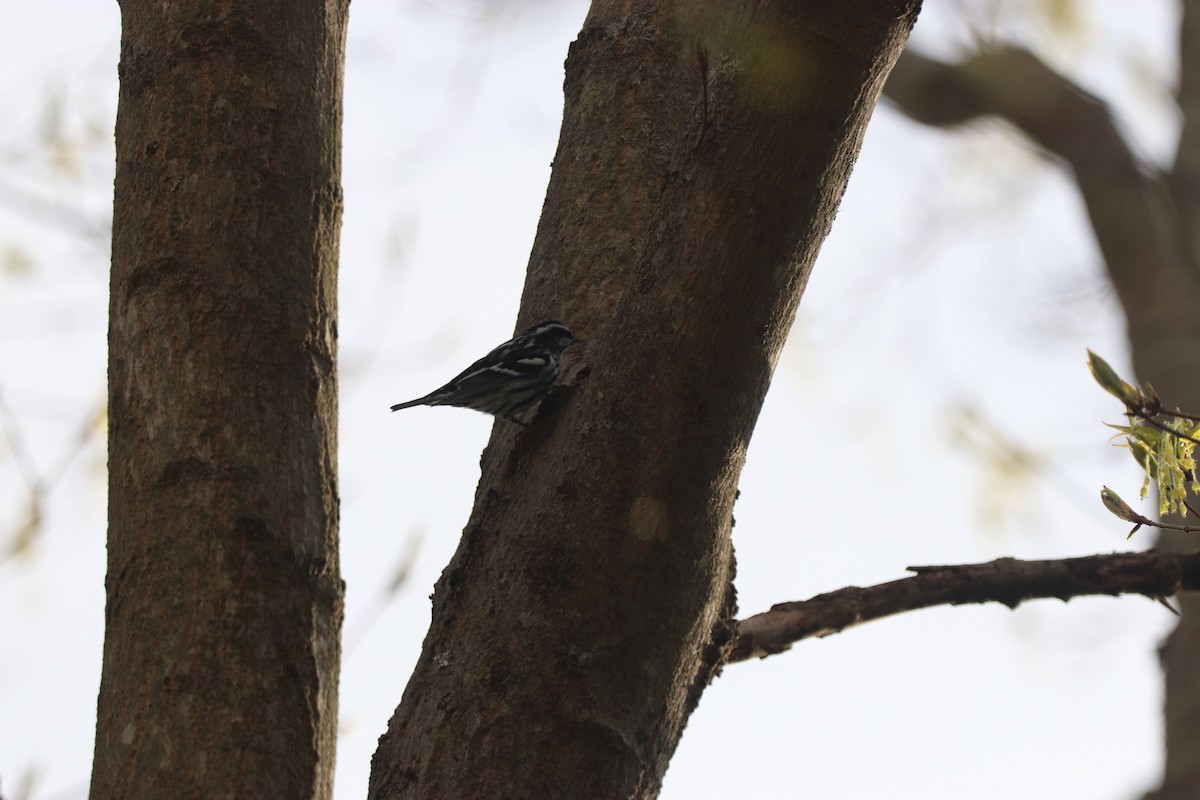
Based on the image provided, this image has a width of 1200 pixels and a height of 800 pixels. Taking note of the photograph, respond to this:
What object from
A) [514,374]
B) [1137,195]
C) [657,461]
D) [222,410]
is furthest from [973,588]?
[1137,195]

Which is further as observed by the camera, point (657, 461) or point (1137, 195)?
point (1137, 195)

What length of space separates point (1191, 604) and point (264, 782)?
460 cm

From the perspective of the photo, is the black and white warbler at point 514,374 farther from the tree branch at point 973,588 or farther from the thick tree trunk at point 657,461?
the tree branch at point 973,588

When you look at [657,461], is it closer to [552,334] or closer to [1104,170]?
[552,334]

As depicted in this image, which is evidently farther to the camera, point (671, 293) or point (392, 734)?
point (392, 734)

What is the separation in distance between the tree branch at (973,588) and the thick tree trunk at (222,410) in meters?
1.28

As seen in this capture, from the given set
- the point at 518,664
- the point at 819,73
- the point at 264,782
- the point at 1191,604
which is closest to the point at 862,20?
the point at 819,73

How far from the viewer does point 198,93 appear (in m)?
2.85

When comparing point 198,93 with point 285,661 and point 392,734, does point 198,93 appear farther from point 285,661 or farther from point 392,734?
point 392,734

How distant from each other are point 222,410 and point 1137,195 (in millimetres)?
6251

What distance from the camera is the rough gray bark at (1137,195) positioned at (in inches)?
245

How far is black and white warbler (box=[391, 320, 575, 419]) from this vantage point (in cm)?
327

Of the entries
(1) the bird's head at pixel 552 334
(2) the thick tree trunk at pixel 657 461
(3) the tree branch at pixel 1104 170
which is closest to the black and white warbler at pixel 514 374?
(1) the bird's head at pixel 552 334

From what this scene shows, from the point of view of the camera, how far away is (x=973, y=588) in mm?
3242
